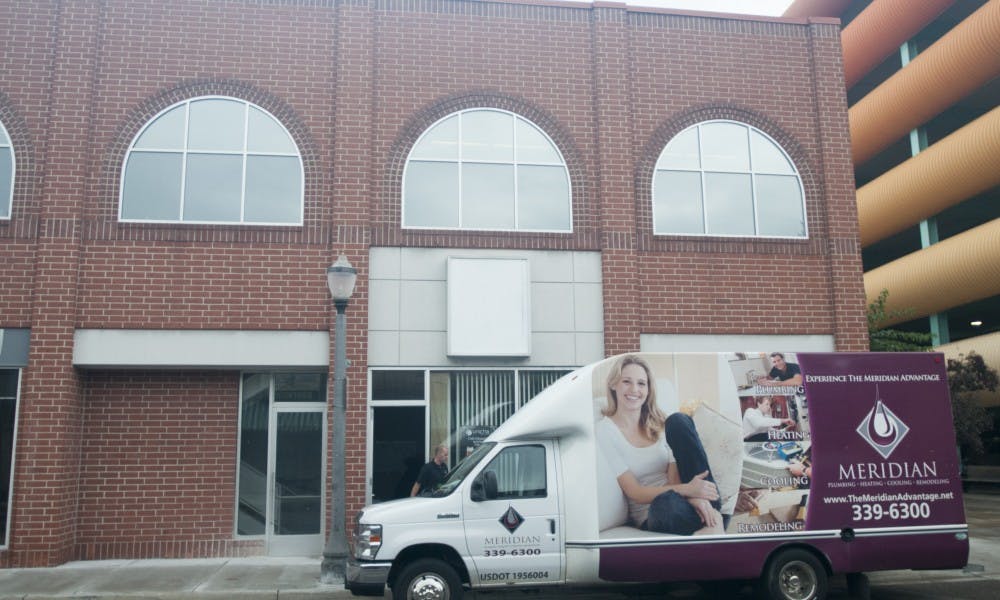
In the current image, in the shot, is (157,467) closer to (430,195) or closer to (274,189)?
(274,189)

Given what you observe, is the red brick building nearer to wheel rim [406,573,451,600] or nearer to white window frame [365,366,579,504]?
white window frame [365,366,579,504]

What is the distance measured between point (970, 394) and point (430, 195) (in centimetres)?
2038

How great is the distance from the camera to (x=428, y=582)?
840cm

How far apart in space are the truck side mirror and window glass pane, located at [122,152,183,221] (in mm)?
7177

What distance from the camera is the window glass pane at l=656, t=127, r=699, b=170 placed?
14086 millimetres

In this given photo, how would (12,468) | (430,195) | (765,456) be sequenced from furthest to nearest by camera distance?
1. (430,195)
2. (12,468)
3. (765,456)

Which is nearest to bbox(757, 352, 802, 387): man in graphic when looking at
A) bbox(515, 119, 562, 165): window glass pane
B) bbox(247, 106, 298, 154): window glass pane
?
bbox(515, 119, 562, 165): window glass pane

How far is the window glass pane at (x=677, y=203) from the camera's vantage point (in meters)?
13.9

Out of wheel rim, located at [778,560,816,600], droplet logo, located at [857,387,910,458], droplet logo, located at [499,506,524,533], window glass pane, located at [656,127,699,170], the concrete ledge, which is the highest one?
window glass pane, located at [656,127,699,170]

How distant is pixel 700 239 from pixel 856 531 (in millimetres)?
6001

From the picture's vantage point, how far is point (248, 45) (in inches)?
523

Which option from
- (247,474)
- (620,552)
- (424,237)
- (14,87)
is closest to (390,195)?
(424,237)

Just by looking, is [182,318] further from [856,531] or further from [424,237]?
[856,531]

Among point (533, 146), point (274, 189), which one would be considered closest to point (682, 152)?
point (533, 146)
